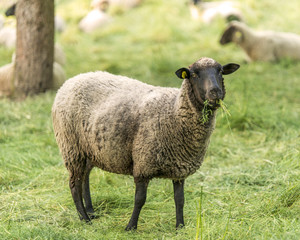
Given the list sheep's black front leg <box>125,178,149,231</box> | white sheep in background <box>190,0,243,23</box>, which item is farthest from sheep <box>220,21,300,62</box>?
sheep's black front leg <box>125,178,149,231</box>

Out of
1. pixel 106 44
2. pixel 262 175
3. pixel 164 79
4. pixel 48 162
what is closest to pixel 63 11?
pixel 106 44

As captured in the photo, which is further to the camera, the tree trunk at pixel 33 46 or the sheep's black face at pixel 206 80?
the tree trunk at pixel 33 46

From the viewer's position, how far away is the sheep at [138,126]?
12.4 feet

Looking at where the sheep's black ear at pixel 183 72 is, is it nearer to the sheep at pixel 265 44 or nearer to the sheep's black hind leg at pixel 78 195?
the sheep's black hind leg at pixel 78 195

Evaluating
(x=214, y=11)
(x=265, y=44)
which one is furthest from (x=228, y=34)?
(x=214, y=11)

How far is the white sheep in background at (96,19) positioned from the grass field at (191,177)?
294 cm

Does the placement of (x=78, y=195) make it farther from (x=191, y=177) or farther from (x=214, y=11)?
(x=214, y=11)

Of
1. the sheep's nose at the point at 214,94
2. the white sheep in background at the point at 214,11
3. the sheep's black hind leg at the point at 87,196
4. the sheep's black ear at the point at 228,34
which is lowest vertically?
the white sheep in background at the point at 214,11

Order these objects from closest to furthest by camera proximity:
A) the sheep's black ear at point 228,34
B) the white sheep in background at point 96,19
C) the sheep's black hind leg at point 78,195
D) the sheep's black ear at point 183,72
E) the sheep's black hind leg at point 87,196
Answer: the sheep's black ear at point 183,72, the sheep's black hind leg at point 78,195, the sheep's black hind leg at point 87,196, the sheep's black ear at point 228,34, the white sheep in background at point 96,19

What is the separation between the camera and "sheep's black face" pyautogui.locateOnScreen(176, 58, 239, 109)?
11.6 feet

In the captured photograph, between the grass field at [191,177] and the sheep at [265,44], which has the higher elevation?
the grass field at [191,177]

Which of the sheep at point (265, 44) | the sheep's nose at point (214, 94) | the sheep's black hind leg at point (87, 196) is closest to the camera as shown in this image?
the sheep's nose at point (214, 94)

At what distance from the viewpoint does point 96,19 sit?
545 inches

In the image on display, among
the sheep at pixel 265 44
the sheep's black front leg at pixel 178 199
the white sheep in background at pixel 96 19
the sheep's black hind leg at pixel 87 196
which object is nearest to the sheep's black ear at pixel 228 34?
the sheep at pixel 265 44
